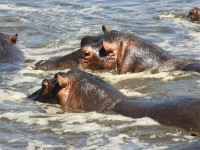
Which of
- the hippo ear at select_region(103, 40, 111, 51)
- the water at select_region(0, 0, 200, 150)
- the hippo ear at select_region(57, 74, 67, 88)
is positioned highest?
the hippo ear at select_region(103, 40, 111, 51)

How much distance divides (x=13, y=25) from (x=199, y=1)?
669 centimetres

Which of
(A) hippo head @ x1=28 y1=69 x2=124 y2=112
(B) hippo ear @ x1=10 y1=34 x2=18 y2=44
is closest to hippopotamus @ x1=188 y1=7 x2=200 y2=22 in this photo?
(B) hippo ear @ x1=10 y1=34 x2=18 y2=44

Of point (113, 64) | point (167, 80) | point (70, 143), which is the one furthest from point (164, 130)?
point (113, 64)

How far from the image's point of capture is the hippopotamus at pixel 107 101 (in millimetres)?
6699

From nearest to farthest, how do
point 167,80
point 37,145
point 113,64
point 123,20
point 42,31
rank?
point 37,145
point 167,80
point 113,64
point 42,31
point 123,20

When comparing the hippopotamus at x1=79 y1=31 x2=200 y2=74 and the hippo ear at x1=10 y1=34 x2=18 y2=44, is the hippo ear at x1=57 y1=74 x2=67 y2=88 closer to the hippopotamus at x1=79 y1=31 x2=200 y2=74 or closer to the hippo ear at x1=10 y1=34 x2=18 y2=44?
the hippopotamus at x1=79 y1=31 x2=200 y2=74

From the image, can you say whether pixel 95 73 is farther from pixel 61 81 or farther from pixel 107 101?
pixel 107 101

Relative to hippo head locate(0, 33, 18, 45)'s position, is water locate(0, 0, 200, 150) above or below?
below

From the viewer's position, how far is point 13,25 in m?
14.8

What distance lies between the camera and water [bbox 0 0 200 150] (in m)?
6.64

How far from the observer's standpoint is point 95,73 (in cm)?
1017

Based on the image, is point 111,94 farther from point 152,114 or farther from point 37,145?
point 37,145

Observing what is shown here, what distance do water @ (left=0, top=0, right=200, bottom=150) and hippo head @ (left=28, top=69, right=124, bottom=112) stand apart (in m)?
0.14

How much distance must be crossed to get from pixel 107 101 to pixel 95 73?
8.48 ft
